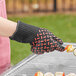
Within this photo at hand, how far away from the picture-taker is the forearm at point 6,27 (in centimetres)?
152

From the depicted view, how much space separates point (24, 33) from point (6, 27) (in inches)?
5.0

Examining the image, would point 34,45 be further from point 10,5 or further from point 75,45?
point 10,5

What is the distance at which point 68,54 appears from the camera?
2.19m

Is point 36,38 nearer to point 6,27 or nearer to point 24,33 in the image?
point 24,33

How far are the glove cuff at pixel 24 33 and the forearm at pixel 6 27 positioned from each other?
0.08ft

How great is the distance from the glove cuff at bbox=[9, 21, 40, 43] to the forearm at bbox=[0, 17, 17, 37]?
0.08ft

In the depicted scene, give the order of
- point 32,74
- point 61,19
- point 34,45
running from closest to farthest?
point 34,45, point 32,74, point 61,19

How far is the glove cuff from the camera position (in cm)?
158

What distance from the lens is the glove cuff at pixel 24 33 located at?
5.17 feet

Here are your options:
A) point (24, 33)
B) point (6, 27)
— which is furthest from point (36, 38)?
point (6, 27)

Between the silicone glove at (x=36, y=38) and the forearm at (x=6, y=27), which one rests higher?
the forearm at (x=6, y=27)

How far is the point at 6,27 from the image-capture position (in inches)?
60.1

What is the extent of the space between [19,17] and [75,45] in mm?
5144

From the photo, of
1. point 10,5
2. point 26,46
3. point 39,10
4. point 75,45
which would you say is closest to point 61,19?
point 39,10
